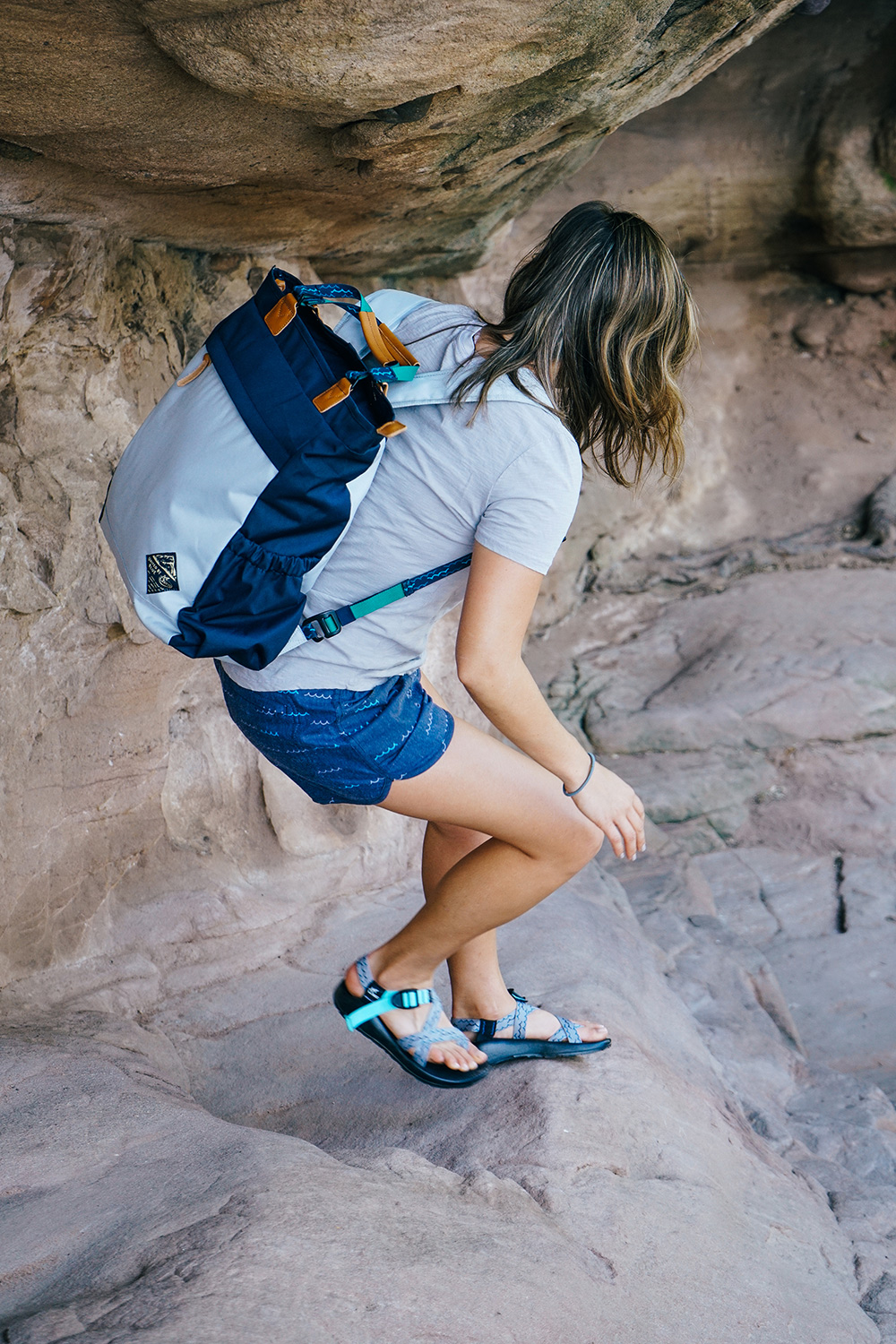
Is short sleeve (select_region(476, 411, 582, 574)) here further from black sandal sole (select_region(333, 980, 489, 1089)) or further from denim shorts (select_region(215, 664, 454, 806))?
black sandal sole (select_region(333, 980, 489, 1089))

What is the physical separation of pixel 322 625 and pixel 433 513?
232mm

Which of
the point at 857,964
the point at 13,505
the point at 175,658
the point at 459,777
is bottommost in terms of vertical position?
the point at 857,964

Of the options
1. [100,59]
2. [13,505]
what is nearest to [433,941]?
[13,505]

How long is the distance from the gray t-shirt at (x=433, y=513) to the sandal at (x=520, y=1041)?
29.4 inches

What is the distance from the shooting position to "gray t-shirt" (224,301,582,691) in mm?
1396

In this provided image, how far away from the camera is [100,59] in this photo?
1620 mm

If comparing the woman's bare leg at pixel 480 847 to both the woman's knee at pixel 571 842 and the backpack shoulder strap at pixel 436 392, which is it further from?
the backpack shoulder strap at pixel 436 392

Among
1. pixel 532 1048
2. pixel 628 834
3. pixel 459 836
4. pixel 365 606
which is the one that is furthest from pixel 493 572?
pixel 532 1048

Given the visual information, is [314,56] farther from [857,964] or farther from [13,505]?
[857,964]

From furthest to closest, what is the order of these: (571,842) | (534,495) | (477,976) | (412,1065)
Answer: (477,976)
(412,1065)
(571,842)
(534,495)

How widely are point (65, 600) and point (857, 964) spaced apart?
249cm

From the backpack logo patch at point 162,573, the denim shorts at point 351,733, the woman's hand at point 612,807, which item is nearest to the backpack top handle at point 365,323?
the backpack logo patch at point 162,573

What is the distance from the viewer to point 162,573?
1.46m

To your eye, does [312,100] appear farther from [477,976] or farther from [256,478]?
[477,976]
